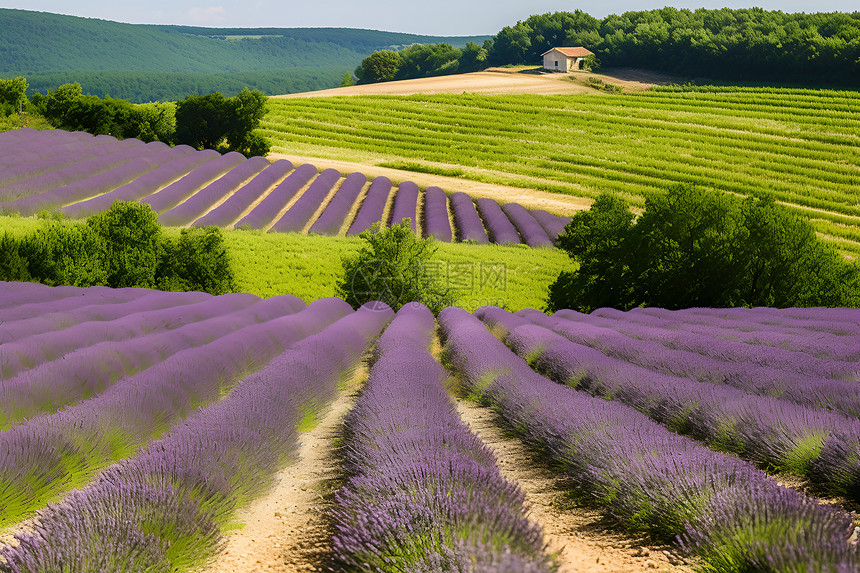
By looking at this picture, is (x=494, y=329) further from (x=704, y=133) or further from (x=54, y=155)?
(x=704, y=133)

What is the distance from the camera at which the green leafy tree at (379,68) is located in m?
95.8

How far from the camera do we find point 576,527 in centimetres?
338

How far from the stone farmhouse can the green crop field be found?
17.0 meters

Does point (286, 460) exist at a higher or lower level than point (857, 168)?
lower

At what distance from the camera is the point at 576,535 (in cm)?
327

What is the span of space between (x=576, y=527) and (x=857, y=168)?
163ft

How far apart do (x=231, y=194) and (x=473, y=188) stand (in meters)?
16.0

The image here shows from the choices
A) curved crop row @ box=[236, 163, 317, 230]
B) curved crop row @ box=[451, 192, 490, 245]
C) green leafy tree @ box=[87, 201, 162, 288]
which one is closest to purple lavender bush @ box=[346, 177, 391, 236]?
curved crop row @ box=[236, 163, 317, 230]

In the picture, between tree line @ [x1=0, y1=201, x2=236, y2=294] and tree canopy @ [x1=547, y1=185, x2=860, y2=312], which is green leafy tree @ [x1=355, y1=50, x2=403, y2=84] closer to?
tree line @ [x1=0, y1=201, x2=236, y2=294]

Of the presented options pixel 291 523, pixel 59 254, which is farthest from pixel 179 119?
pixel 291 523

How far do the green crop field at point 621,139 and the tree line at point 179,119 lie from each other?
3.28 meters

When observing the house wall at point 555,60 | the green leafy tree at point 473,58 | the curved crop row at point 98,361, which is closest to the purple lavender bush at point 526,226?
the curved crop row at point 98,361

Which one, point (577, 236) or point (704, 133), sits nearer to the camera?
point (577, 236)

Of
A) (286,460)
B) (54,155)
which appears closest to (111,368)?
(286,460)
